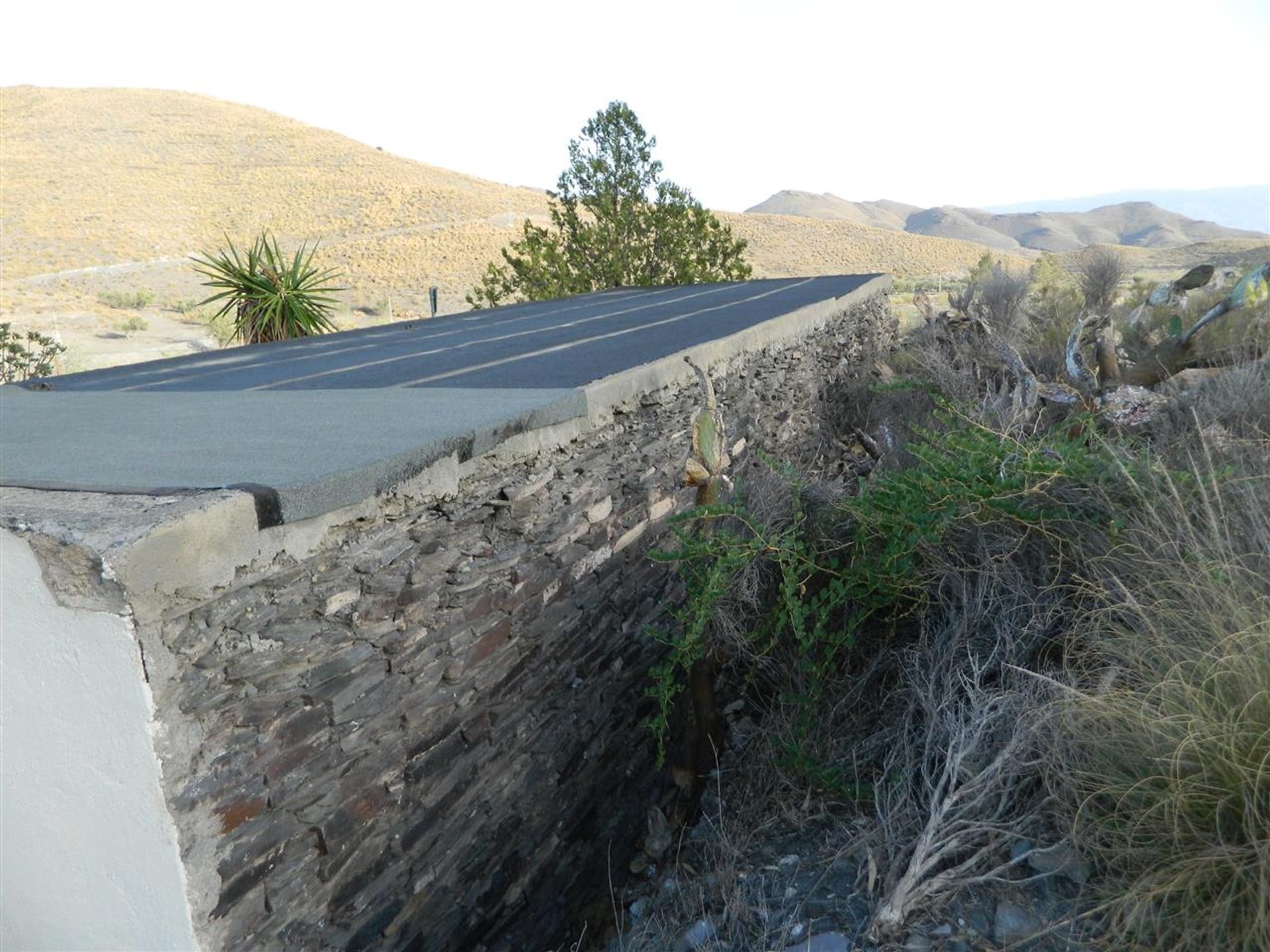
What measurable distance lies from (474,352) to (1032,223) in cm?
8677

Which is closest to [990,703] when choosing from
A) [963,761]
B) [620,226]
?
[963,761]

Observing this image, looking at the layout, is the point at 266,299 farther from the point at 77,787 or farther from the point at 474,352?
the point at 77,787

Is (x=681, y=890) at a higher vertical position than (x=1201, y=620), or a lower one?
lower

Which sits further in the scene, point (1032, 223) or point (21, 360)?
point (1032, 223)

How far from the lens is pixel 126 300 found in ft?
87.7

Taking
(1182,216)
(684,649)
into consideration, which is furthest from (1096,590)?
(1182,216)

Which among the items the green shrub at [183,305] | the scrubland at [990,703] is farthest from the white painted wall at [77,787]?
the green shrub at [183,305]

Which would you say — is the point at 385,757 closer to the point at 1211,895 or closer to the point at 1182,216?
the point at 1211,895

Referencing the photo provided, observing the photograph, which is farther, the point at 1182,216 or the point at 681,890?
the point at 1182,216

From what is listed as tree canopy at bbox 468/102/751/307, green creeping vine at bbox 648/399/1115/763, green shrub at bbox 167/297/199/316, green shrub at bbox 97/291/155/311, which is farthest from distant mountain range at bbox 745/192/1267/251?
green creeping vine at bbox 648/399/1115/763

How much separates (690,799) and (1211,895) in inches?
107

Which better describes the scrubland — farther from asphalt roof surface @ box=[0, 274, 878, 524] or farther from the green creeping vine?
asphalt roof surface @ box=[0, 274, 878, 524]

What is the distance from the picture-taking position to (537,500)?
361 cm

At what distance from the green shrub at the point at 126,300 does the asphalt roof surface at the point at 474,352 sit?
2180 centimetres
